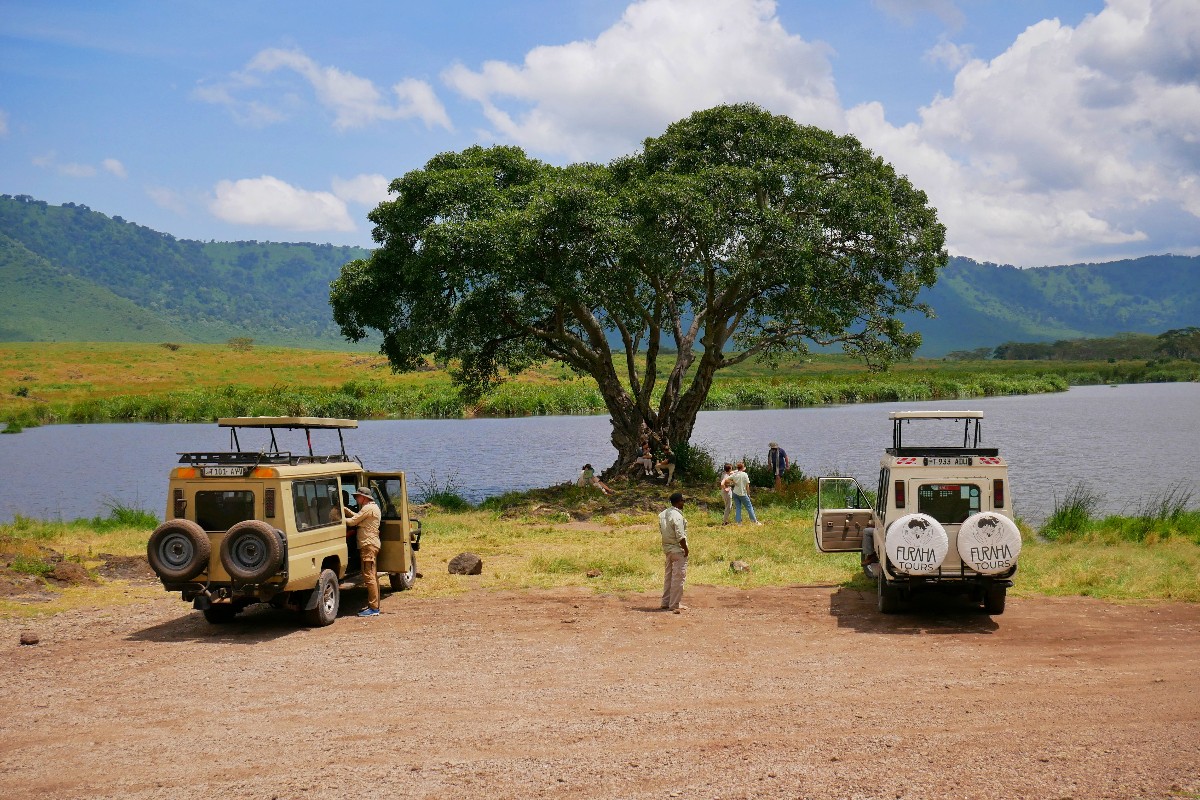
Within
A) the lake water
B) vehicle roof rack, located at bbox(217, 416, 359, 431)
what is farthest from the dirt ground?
the lake water

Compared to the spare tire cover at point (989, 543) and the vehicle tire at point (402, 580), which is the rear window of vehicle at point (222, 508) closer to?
the vehicle tire at point (402, 580)

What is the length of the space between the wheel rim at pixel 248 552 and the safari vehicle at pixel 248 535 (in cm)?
1

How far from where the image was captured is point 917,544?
12672 mm

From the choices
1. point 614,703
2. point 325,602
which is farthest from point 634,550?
point 614,703

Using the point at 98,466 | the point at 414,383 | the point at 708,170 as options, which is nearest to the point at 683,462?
the point at 708,170

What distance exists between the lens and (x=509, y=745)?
8.44m

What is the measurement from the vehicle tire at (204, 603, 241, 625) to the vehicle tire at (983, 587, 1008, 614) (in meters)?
11.0

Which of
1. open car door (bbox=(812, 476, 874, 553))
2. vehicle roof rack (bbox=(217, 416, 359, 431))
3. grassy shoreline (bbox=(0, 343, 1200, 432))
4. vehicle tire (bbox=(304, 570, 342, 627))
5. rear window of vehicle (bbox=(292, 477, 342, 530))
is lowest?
vehicle tire (bbox=(304, 570, 342, 627))

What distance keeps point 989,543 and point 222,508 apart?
10.4m

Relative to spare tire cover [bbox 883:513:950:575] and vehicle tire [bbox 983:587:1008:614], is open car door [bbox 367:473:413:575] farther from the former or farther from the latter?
vehicle tire [bbox 983:587:1008:614]

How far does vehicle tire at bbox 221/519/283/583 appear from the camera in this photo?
12.2 metres

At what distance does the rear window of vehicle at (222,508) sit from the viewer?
1271 centimetres

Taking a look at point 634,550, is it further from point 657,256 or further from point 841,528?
point 657,256

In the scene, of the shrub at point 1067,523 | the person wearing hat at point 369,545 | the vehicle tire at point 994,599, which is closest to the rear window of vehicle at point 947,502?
the vehicle tire at point 994,599
